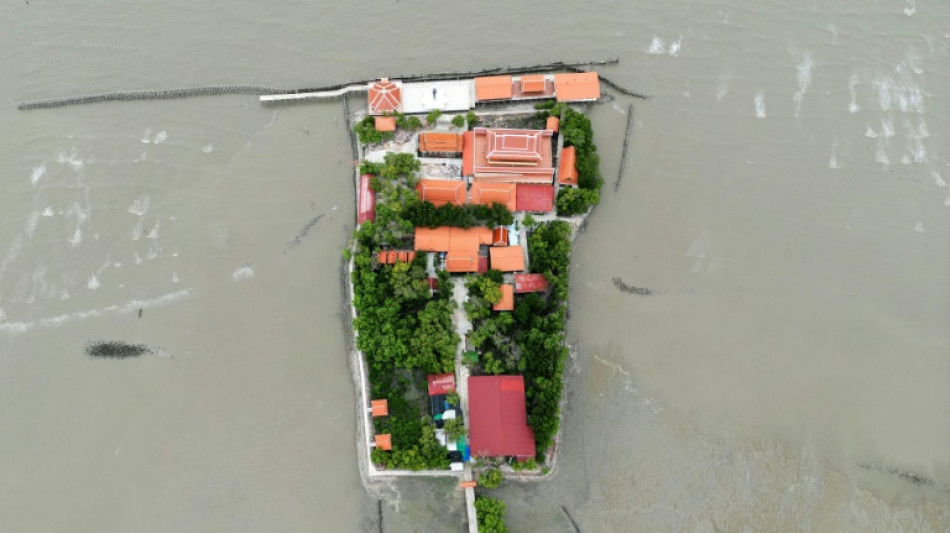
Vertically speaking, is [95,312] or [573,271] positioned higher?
[573,271]

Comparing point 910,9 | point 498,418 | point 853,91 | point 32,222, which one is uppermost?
point 910,9

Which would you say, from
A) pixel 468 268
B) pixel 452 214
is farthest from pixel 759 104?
pixel 468 268

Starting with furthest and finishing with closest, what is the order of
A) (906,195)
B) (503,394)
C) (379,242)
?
1. (906,195)
2. (379,242)
3. (503,394)

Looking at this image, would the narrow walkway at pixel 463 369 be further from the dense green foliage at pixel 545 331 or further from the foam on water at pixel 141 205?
the foam on water at pixel 141 205

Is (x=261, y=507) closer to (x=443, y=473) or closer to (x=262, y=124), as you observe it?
(x=443, y=473)

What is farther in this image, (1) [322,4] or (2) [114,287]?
(1) [322,4]

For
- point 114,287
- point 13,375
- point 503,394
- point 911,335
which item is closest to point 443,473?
point 503,394

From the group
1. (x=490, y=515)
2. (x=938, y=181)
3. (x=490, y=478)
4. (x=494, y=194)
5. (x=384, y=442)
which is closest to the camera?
(x=490, y=515)

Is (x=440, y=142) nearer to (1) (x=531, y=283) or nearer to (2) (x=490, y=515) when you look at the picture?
(1) (x=531, y=283)

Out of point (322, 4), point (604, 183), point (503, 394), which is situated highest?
point (322, 4)
